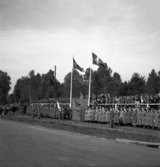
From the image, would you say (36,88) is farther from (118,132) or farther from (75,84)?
(118,132)

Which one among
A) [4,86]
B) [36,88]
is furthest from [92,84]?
[4,86]

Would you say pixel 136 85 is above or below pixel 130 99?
above

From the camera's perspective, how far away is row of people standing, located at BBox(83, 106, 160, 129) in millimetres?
18062

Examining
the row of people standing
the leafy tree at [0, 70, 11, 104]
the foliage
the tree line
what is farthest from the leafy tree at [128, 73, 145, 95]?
the leafy tree at [0, 70, 11, 104]

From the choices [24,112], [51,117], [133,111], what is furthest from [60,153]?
[24,112]

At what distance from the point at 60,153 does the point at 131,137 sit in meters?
6.57

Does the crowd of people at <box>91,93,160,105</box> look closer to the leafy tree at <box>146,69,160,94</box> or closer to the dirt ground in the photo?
the dirt ground

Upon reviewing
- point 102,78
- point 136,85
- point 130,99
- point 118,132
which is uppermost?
point 102,78

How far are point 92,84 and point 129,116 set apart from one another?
1696 inches

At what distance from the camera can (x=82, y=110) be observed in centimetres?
2597

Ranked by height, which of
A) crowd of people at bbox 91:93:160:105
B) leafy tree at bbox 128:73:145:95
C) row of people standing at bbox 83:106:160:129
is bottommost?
row of people standing at bbox 83:106:160:129

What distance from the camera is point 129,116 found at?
2012 centimetres

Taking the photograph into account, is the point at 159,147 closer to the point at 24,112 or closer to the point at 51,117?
the point at 51,117

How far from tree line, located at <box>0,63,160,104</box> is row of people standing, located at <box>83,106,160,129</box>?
33.7 meters
